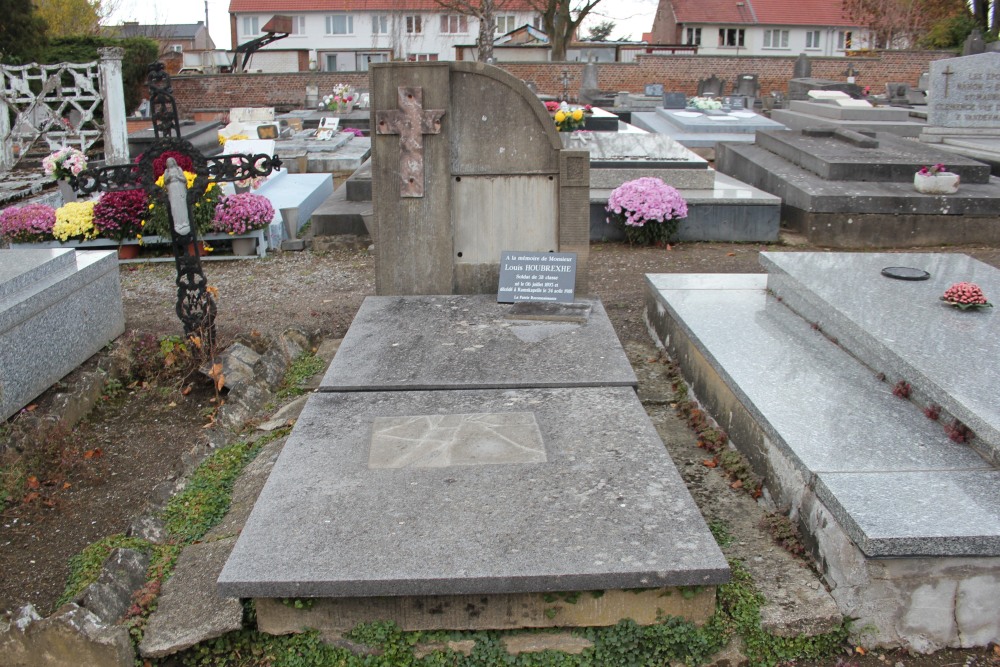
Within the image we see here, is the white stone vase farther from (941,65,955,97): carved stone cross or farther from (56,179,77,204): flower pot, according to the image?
(56,179,77,204): flower pot

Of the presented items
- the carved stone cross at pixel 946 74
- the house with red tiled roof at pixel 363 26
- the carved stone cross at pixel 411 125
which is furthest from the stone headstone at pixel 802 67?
the carved stone cross at pixel 411 125

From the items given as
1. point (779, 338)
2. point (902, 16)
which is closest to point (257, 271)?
point (779, 338)

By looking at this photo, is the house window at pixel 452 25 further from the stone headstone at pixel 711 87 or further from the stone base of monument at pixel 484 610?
the stone base of monument at pixel 484 610

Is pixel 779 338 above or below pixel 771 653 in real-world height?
above

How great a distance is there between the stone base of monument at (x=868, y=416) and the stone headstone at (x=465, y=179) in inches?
38.7

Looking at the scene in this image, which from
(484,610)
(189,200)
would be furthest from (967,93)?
(484,610)

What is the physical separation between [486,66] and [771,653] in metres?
3.50

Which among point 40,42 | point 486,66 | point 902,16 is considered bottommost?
point 486,66

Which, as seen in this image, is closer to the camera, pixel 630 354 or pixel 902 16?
pixel 630 354

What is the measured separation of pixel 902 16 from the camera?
127 feet

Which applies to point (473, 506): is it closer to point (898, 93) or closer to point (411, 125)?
point (411, 125)

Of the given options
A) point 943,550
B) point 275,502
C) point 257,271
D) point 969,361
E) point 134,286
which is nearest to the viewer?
point 943,550

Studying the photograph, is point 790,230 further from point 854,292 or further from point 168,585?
point 168,585

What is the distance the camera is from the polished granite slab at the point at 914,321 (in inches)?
138
